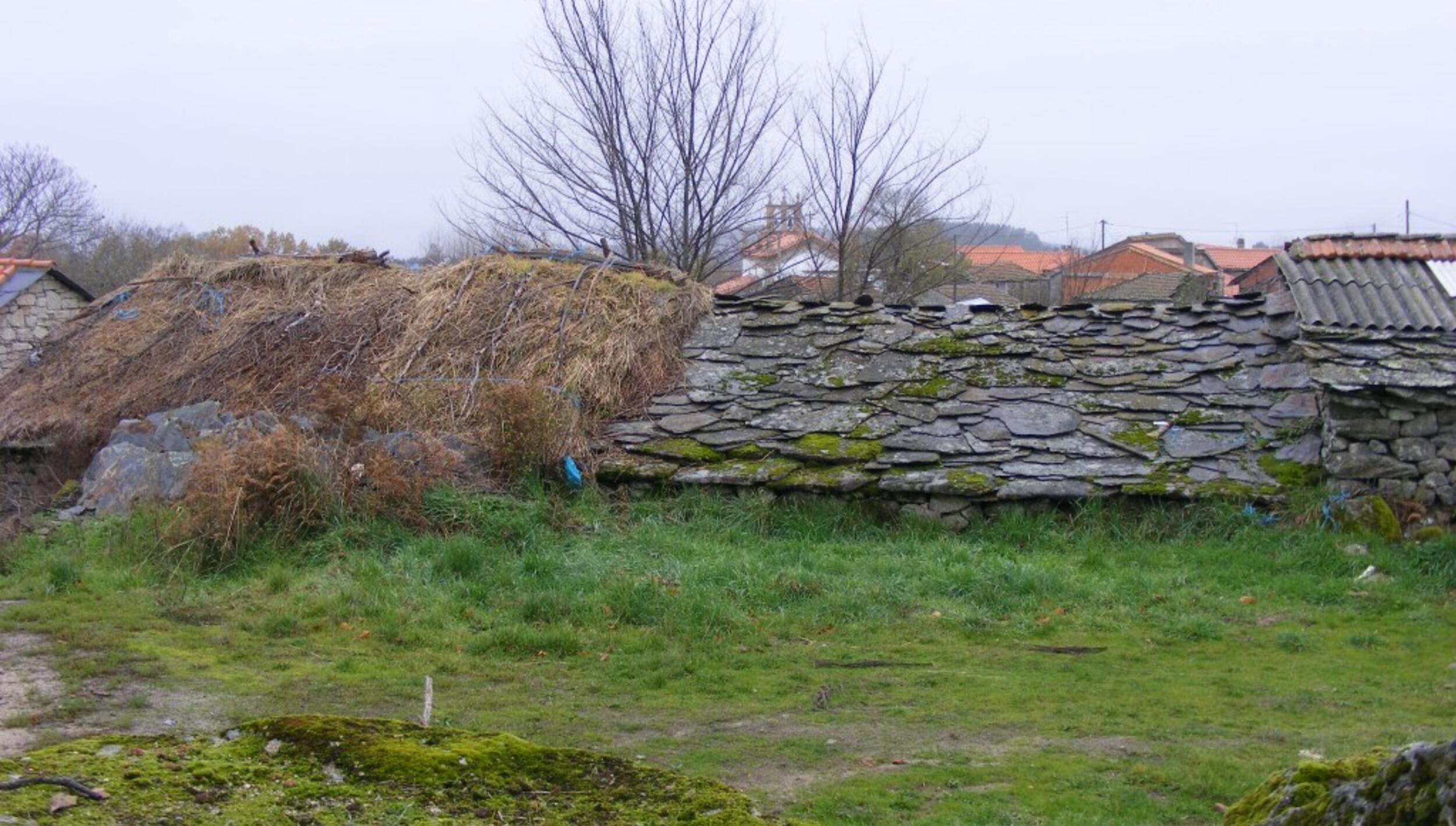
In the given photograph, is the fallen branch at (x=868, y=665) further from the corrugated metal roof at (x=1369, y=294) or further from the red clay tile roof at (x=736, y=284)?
the red clay tile roof at (x=736, y=284)

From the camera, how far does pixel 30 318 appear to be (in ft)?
54.9

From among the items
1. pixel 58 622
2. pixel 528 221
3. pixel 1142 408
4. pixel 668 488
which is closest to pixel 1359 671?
pixel 1142 408

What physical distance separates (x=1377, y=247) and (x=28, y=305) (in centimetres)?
1734

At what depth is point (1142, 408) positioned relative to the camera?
11.5 metres

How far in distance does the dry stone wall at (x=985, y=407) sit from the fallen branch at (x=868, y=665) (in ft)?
12.1

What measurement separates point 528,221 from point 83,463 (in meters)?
9.56

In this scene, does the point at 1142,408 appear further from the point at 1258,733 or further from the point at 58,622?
the point at 58,622

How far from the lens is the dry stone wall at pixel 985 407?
1076cm

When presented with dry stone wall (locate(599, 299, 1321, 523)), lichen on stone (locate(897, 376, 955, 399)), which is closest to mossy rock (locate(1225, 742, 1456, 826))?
dry stone wall (locate(599, 299, 1321, 523))

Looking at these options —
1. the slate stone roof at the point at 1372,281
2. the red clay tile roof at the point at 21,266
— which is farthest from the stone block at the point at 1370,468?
the red clay tile roof at the point at 21,266

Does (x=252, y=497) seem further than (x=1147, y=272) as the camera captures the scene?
No

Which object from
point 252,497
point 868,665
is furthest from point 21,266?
point 868,665

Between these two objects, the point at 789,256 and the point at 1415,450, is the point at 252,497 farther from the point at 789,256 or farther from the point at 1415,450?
the point at 789,256

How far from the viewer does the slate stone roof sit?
1115 centimetres
